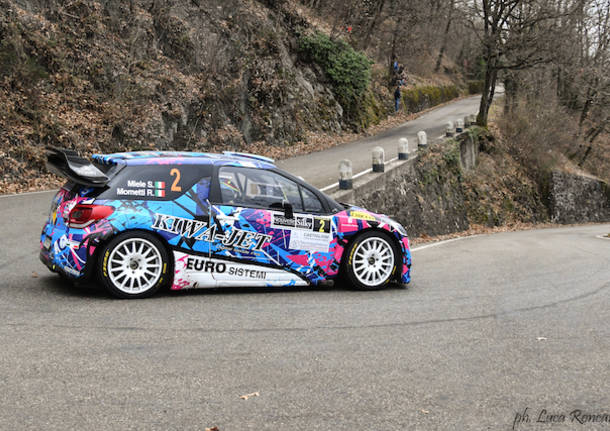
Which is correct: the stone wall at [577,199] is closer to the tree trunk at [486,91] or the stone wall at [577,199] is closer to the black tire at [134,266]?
the tree trunk at [486,91]

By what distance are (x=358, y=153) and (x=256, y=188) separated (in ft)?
58.9

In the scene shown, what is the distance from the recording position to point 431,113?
1764 inches

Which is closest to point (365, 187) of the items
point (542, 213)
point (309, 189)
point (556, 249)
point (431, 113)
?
point (556, 249)

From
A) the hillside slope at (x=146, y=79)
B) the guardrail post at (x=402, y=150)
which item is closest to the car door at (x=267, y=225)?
the hillside slope at (x=146, y=79)

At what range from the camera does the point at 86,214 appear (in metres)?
7.02

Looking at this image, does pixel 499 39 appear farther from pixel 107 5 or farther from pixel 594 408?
pixel 594 408

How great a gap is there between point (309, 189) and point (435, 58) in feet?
177

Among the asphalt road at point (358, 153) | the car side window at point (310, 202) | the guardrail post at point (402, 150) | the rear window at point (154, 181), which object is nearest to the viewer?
the rear window at point (154, 181)

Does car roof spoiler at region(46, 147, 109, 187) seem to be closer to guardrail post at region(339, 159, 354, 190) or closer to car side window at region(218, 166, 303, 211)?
car side window at region(218, 166, 303, 211)

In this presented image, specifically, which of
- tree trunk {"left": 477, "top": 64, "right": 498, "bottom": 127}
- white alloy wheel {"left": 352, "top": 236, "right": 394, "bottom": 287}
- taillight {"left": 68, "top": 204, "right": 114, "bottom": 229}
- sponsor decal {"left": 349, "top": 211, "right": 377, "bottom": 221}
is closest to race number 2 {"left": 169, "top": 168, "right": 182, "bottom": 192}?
taillight {"left": 68, "top": 204, "right": 114, "bottom": 229}

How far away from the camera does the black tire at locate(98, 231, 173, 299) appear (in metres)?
7.02

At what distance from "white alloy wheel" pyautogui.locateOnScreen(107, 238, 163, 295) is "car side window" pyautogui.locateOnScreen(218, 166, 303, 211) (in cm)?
105

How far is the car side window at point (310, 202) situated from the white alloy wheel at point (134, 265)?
6.31 feet

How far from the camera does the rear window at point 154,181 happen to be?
23.9 feet
